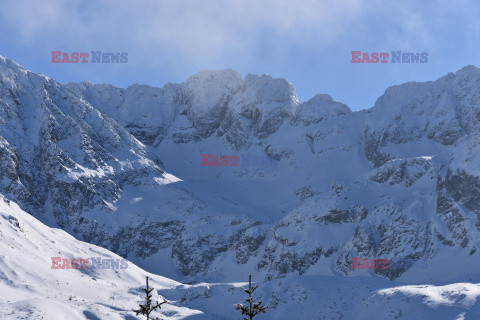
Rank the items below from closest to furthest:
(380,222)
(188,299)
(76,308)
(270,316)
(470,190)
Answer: (76,308), (270,316), (188,299), (470,190), (380,222)

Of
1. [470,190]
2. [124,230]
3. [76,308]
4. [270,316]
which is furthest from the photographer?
[124,230]

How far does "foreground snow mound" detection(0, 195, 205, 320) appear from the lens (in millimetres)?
79175

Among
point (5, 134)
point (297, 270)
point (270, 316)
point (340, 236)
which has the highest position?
point (5, 134)

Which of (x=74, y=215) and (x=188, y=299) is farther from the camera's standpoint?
(x=74, y=215)

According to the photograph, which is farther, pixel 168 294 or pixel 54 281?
pixel 168 294

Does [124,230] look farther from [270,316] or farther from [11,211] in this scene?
[270,316]

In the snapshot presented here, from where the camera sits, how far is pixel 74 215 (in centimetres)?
18525

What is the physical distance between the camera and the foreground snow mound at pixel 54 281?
7918 cm

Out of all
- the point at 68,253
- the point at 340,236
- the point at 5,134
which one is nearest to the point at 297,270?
the point at 340,236

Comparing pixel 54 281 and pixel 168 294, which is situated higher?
pixel 54 281

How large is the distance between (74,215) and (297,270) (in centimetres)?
8694

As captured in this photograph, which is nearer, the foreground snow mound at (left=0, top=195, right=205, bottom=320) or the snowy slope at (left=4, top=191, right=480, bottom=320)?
the foreground snow mound at (left=0, top=195, right=205, bottom=320)

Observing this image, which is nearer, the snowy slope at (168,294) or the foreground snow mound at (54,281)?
the foreground snow mound at (54,281)

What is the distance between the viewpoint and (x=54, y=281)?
359 ft
